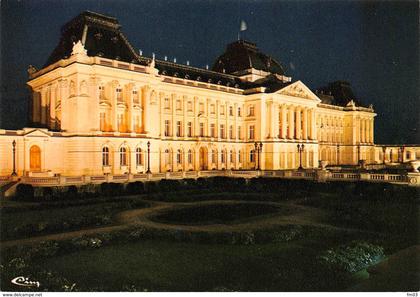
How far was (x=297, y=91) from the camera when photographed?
2653 inches

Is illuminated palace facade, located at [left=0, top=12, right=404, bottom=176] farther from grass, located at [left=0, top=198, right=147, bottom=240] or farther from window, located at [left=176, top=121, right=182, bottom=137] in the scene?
grass, located at [left=0, top=198, right=147, bottom=240]

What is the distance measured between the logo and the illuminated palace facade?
85.1 feet

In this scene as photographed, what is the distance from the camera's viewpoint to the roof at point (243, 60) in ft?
230

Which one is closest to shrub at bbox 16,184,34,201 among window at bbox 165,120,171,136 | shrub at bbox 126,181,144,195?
shrub at bbox 126,181,144,195

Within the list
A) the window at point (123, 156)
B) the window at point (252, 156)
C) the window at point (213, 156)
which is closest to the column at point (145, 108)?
the window at point (123, 156)

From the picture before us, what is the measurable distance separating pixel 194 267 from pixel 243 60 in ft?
199

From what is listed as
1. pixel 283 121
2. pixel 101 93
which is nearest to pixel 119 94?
pixel 101 93

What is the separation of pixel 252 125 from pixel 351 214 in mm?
41857

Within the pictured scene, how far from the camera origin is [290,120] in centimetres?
6688

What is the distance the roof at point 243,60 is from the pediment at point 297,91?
764cm

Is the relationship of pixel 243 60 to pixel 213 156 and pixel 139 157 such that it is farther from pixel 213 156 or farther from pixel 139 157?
pixel 139 157

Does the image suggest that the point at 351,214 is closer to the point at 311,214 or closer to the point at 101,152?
the point at 311,214

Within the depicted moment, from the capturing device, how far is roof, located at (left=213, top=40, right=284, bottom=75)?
70.1 metres

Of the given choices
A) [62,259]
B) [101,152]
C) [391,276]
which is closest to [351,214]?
[391,276]
